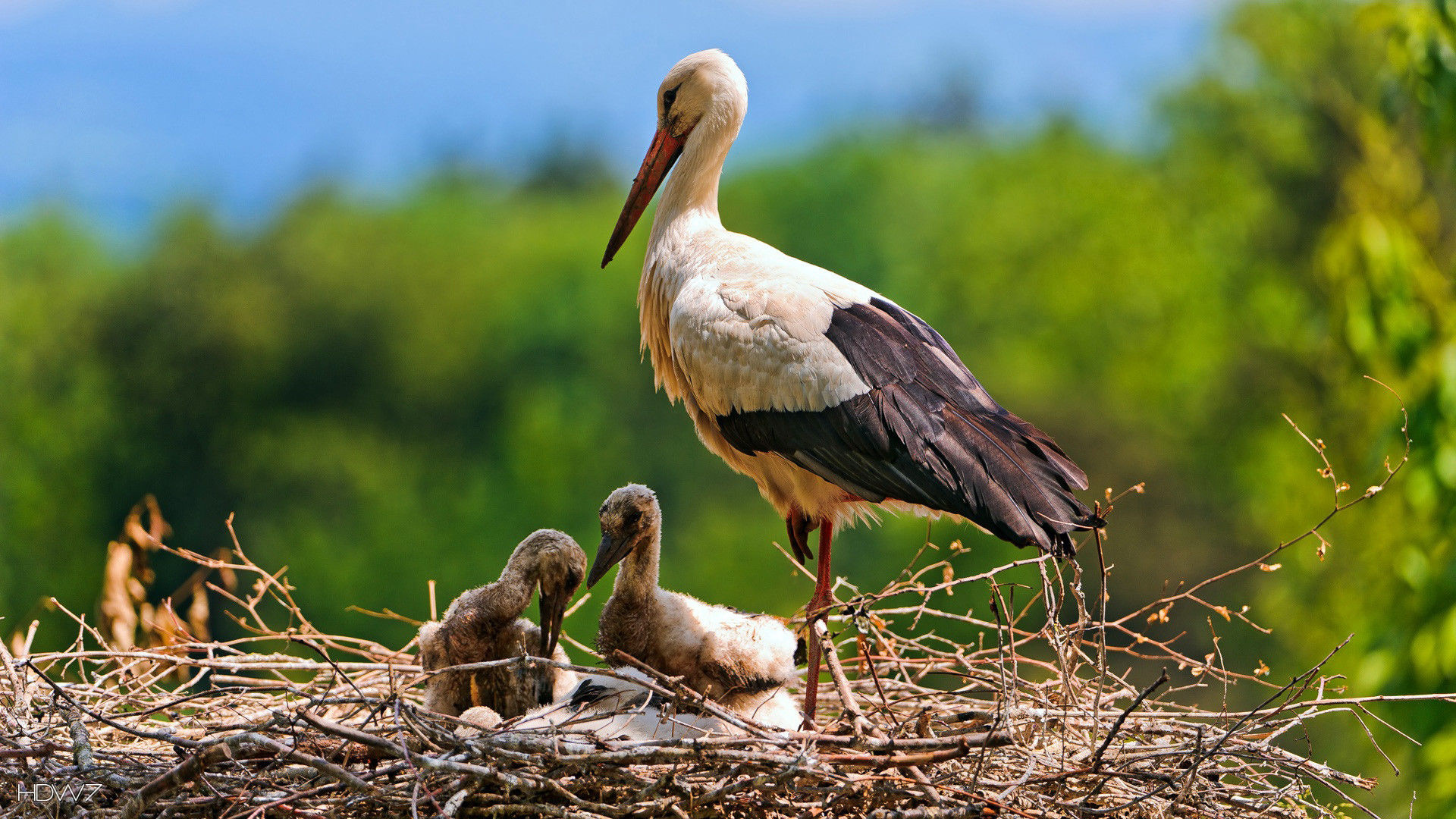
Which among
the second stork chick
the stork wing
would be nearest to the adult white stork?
the stork wing

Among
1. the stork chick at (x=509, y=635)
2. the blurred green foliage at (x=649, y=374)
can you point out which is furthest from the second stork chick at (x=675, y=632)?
the blurred green foliage at (x=649, y=374)

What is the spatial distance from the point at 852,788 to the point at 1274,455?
64.6 ft

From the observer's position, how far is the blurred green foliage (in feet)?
72.3

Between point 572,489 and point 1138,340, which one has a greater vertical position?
point 1138,340

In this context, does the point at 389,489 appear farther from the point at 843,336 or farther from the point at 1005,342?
the point at 843,336

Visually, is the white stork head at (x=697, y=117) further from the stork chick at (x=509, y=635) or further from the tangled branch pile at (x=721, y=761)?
Result: the tangled branch pile at (x=721, y=761)

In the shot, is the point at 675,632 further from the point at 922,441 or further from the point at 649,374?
the point at 649,374

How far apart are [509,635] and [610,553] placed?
346 mm

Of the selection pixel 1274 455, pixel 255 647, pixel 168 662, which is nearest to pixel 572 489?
pixel 255 647

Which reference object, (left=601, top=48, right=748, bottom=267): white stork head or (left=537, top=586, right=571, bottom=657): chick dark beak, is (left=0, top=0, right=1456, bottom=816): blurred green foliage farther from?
(left=537, top=586, right=571, bottom=657): chick dark beak

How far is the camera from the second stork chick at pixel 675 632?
375 cm

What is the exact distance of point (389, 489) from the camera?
32.1m

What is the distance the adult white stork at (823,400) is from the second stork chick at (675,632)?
156mm

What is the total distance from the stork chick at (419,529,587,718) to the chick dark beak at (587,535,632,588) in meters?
0.05
